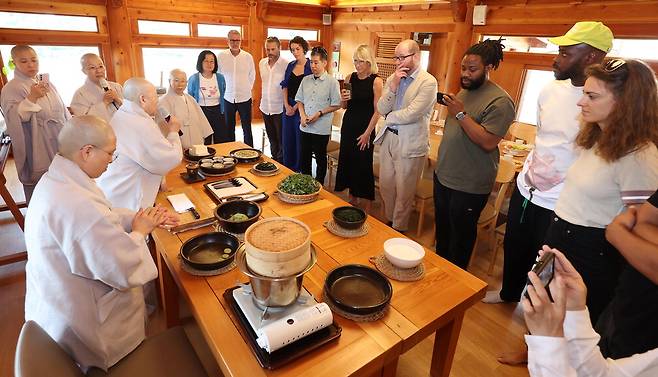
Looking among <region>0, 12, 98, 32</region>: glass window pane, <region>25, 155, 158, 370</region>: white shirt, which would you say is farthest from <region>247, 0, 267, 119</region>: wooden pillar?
<region>25, 155, 158, 370</region>: white shirt

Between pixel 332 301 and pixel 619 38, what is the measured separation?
4.46 m

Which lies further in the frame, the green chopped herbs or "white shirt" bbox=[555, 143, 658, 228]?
the green chopped herbs

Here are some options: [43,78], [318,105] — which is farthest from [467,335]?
[43,78]

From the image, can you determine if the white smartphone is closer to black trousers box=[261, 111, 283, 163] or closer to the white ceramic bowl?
black trousers box=[261, 111, 283, 163]

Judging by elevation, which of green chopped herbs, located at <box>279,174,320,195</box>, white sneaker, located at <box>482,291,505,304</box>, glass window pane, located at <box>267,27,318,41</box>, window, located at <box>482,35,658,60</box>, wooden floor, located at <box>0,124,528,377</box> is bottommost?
wooden floor, located at <box>0,124,528,377</box>

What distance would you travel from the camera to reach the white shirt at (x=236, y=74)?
450cm

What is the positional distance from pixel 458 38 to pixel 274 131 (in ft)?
9.88

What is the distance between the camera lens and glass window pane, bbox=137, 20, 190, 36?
5645 mm

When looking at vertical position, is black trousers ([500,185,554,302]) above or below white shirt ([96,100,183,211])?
below

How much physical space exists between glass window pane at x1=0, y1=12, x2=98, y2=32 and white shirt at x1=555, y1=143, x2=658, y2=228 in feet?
20.4

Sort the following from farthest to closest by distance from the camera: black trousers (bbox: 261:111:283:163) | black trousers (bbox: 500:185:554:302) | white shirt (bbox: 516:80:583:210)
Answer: black trousers (bbox: 261:111:283:163)
black trousers (bbox: 500:185:554:302)
white shirt (bbox: 516:80:583:210)

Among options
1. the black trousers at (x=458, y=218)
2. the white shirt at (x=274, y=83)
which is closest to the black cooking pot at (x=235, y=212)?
the black trousers at (x=458, y=218)

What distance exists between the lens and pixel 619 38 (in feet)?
12.3

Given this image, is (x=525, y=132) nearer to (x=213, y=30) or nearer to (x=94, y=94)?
(x=94, y=94)
